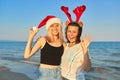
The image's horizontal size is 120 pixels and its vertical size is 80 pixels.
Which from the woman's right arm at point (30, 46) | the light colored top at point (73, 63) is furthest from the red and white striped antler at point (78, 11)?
the woman's right arm at point (30, 46)

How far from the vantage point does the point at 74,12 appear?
4820mm

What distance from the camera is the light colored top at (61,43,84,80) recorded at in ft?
15.0

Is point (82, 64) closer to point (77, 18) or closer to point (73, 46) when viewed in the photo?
point (73, 46)

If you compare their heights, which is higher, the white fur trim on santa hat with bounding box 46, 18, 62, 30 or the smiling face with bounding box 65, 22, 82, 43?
the white fur trim on santa hat with bounding box 46, 18, 62, 30

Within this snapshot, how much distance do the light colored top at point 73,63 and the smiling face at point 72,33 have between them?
0.11 meters

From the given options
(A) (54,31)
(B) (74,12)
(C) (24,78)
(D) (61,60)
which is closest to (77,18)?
(B) (74,12)

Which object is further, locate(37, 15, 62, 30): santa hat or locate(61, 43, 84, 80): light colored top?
locate(37, 15, 62, 30): santa hat

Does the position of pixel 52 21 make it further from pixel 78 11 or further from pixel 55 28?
pixel 78 11

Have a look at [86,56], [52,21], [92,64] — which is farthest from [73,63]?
[92,64]

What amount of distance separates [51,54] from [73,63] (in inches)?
16.6

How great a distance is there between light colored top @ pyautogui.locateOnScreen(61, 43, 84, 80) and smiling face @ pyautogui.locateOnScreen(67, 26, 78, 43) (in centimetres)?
11

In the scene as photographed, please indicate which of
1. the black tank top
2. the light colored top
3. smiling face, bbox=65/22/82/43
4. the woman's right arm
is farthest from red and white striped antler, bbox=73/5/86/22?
the woman's right arm

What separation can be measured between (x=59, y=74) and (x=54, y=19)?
88 centimetres

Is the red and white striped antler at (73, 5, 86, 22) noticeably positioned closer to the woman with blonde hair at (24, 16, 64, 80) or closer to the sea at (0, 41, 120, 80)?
the woman with blonde hair at (24, 16, 64, 80)
